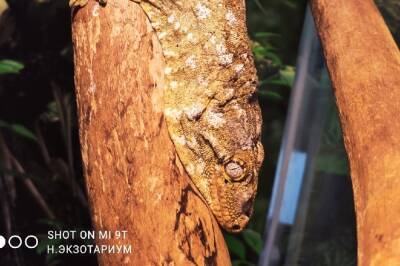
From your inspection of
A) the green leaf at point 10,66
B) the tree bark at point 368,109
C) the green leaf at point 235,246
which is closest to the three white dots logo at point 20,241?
the green leaf at point 10,66

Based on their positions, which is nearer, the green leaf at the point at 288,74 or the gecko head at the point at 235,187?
the gecko head at the point at 235,187

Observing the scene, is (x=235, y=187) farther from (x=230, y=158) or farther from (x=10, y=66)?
(x=10, y=66)

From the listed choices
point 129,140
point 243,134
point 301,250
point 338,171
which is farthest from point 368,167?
point 301,250

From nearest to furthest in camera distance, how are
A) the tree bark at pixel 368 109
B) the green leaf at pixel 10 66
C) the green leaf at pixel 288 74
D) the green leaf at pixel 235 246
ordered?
1. the tree bark at pixel 368 109
2. the green leaf at pixel 10 66
3. the green leaf at pixel 235 246
4. the green leaf at pixel 288 74

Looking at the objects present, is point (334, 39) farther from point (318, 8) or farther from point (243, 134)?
point (243, 134)

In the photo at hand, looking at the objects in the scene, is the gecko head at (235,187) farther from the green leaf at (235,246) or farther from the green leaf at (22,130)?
the green leaf at (235,246)

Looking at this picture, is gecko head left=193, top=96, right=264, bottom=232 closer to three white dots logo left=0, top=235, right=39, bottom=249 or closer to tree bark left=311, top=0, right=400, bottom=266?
tree bark left=311, top=0, right=400, bottom=266
